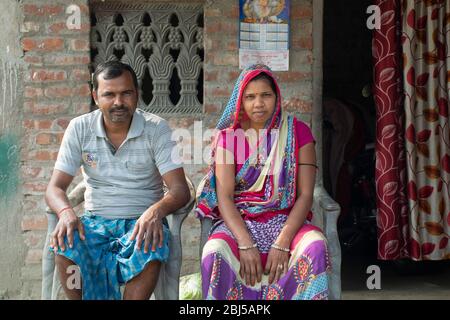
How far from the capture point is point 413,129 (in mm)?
4797

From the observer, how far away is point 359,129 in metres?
6.21

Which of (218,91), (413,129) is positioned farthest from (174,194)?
(413,129)

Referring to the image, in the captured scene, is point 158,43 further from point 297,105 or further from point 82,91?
point 297,105

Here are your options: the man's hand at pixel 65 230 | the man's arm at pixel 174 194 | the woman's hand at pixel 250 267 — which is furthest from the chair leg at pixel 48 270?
the woman's hand at pixel 250 267

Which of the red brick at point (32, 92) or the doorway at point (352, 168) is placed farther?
the doorway at point (352, 168)

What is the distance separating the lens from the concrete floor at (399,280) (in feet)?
16.0

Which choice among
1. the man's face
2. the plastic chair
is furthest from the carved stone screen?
the plastic chair

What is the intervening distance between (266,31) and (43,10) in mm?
A: 1462

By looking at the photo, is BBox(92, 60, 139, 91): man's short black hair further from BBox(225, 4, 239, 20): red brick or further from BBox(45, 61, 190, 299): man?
BBox(225, 4, 239, 20): red brick

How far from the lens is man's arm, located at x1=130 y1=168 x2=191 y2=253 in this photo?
11.1 ft

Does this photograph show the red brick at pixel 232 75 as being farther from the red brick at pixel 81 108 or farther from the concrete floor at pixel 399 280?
the concrete floor at pixel 399 280

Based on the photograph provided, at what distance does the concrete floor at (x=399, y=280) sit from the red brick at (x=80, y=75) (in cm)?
230

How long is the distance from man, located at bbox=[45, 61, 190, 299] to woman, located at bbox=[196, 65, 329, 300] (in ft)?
0.75
